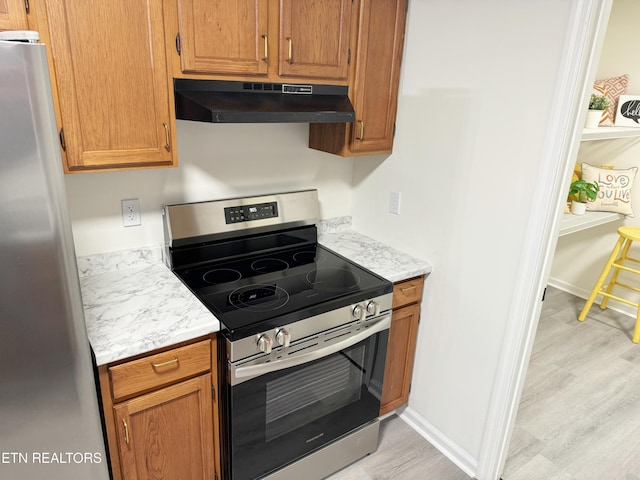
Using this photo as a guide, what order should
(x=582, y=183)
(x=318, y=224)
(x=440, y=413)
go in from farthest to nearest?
(x=582, y=183)
(x=318, y=224)
(x=440, y=413)

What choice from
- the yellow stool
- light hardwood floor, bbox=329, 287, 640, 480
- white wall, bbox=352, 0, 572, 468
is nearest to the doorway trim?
white wall, bbox=352, 0, 572, 468

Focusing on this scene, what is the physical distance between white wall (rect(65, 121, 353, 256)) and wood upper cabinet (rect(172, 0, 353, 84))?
0.39 metres

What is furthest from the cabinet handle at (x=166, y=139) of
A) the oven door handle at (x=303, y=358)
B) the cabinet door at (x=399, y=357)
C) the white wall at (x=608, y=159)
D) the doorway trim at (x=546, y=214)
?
the white wall at (x=608, y=159)

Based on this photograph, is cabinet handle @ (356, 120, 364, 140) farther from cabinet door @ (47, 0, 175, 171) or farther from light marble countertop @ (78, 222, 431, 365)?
cabinet door @ (47, 0, 175, 171)

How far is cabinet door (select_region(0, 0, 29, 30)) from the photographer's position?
Answer: 1188 mm

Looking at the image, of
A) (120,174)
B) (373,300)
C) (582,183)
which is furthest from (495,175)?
(582,183)

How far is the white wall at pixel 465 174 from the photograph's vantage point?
160 cm

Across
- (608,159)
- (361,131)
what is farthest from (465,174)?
(608,159)

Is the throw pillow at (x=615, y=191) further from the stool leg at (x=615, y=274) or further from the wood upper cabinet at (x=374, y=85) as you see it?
the wood upper cabinet at (x=374, y=85)

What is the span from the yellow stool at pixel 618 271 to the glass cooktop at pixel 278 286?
90.1 inches

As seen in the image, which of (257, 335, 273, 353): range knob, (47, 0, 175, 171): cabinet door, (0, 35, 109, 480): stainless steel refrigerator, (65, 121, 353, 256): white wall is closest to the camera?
(0, 35, 109, 480): stainless steel refrigerator

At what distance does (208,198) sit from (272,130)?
45 centimetres

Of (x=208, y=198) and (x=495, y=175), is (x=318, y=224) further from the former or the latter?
(x=495, y=175)

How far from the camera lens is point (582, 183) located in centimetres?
306
